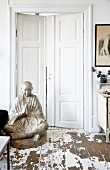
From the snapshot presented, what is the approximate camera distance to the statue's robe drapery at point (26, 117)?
381 cm

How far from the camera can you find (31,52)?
5078mm

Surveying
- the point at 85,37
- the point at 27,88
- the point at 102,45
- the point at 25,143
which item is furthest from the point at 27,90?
the point at 102,45

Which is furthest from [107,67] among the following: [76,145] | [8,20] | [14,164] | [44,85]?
[14,164]

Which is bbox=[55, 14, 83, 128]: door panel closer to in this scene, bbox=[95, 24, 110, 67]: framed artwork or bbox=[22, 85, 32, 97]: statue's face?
bbox=[95, 24, 110, 67]: framed artwork

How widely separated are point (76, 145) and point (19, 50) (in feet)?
7.67

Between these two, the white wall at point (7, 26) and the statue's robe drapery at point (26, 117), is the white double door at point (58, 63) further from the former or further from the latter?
the statue's robe drapery at point (26, 117)

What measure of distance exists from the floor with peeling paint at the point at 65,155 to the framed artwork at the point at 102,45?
1.48 meters

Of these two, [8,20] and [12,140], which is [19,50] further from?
[12,140]

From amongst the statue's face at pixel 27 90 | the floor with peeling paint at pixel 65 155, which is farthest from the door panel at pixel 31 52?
the floor with peeling paint at pixel 65 155

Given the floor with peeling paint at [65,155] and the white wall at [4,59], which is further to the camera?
the white wall at [4,59]

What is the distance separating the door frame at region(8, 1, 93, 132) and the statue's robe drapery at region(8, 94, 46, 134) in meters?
0.80

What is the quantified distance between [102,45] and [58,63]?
3.43 feet

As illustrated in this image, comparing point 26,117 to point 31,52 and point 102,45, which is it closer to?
point 31,52

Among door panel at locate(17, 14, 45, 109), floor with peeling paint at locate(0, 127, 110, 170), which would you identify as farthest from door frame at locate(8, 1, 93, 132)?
floor with peeling paint at locate(0, 127, 110, 170)
